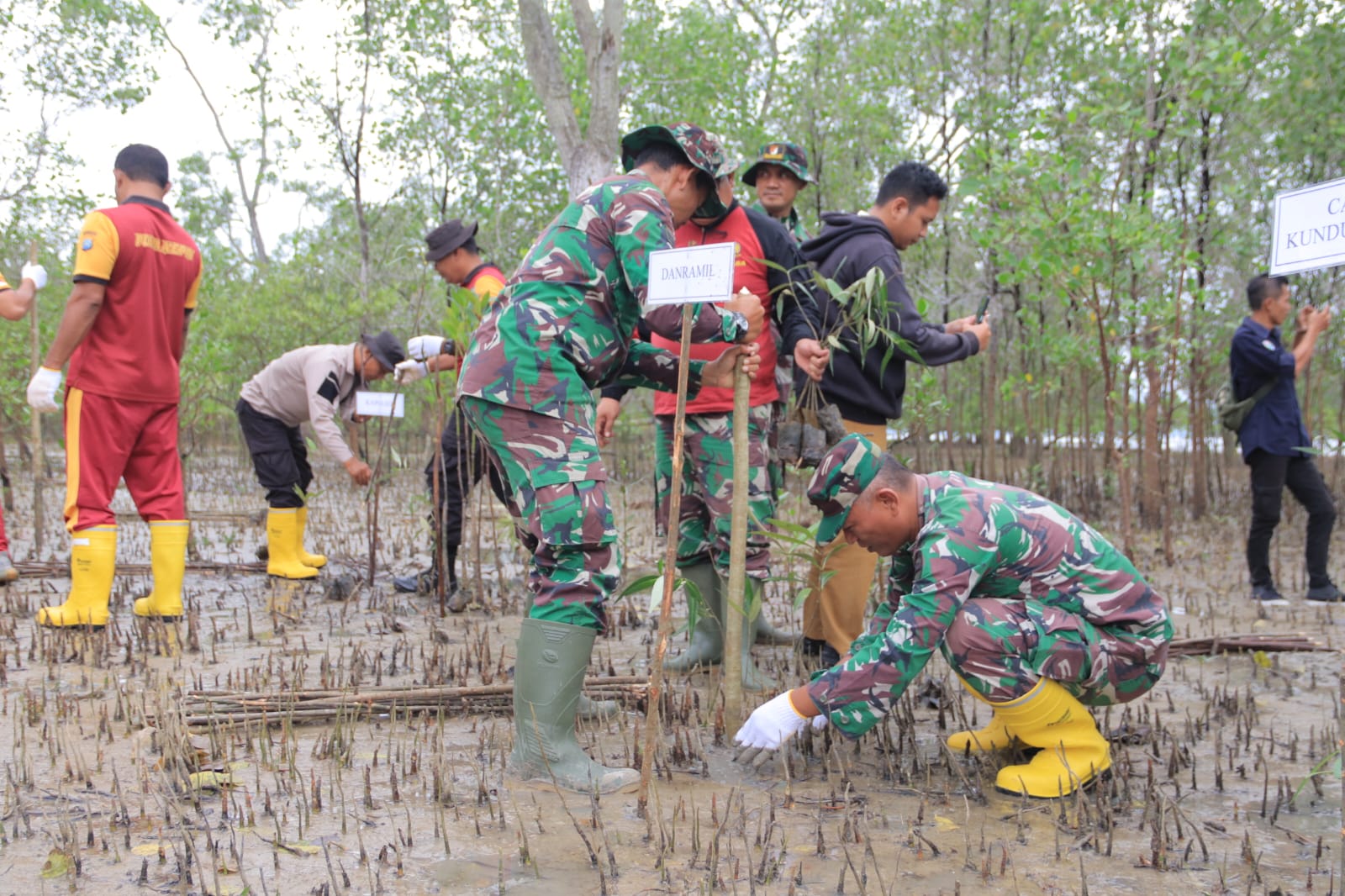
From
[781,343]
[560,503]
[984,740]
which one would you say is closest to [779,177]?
[781,343]

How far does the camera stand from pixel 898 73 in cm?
1105

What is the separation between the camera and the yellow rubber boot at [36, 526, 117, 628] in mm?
4160

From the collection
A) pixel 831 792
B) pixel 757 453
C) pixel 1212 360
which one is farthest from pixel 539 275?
pixel 1212 360

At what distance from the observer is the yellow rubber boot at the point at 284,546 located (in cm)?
562

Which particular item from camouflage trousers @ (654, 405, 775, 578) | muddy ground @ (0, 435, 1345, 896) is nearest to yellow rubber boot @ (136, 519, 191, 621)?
muddy ground @ (0, 435, 1345, 896)

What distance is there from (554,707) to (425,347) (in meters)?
2.90

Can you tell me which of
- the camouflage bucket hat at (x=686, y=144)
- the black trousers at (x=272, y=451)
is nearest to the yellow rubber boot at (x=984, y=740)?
the camouflage bucket hat at (x=686, y=144)

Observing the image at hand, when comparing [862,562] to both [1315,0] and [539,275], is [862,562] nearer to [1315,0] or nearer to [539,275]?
[539,275]

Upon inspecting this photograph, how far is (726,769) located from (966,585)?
89 centimetres

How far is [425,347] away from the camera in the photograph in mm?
5105

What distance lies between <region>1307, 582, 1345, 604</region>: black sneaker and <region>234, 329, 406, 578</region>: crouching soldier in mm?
5197

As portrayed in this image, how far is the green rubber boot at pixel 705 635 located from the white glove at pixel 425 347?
2.00 m

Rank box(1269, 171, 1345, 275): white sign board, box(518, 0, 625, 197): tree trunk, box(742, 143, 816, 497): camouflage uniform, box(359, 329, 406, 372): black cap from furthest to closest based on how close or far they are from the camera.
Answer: box(518, 0, 625, 197): tree trunk < box(359, 329, 406, 372): black cap < box(742, 143, 816, 497): camouflage uniform < box(1269, 171, 1345, 275): white sign board

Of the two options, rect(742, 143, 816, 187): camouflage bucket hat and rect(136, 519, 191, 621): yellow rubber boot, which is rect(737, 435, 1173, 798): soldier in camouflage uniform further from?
rect(136, 519, 191, 621): yellow rubber boot
